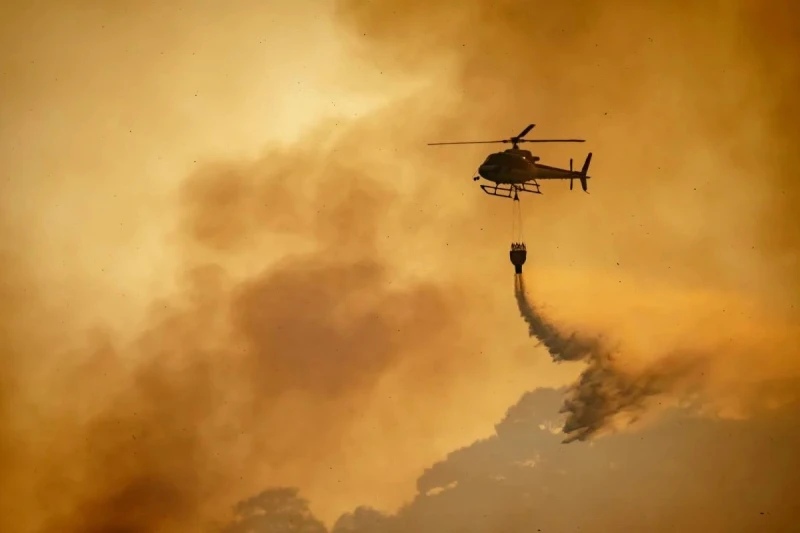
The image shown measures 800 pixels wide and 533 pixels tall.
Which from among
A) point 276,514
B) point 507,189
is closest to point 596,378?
point 507,189

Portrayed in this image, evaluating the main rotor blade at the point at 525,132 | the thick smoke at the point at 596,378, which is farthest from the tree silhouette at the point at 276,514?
the main rotor blade at the point at 525,132

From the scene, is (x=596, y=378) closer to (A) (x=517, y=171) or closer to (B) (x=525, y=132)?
(A) (x=517, y=171)

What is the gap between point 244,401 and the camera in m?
4.52

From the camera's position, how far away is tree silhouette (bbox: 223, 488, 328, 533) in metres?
4.46

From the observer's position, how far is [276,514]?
448 centimetres

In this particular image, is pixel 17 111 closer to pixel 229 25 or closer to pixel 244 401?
pixel 229 25

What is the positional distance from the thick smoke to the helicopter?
56 cm

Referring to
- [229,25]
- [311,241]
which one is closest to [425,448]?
[311,241]

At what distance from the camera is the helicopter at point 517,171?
452 centimetres

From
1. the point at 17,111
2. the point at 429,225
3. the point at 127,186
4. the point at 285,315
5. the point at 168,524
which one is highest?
the point at 17,111

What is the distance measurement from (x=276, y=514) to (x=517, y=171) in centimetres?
256

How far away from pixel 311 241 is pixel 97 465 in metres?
1.86

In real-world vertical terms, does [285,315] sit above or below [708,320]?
above

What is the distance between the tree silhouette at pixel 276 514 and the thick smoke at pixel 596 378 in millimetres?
1678
